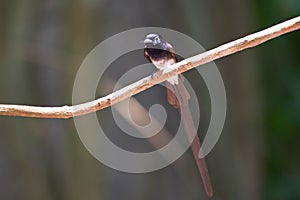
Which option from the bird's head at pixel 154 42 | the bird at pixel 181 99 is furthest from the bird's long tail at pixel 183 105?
the bird's head at pixel 154 42

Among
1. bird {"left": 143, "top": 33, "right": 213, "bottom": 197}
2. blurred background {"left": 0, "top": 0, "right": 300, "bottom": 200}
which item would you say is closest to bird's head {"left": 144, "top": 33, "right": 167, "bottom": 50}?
bird {"left": 143, "top": 33, "right": 213, "bottom": 197}

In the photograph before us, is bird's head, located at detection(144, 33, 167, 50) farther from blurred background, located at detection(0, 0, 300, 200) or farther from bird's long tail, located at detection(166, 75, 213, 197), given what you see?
blurred background, located at detection(0, 0, 300, 200)

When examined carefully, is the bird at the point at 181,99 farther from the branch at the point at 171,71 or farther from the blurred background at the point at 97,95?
the blurred background at the point at 97,95

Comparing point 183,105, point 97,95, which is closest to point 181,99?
point 183,105

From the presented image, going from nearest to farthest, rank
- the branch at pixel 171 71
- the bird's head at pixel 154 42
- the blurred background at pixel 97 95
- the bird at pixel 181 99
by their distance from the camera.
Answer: the branch at pixel 171 71, the bird at pixel 181 99, the bird's head at pixel 154 42, the blurred background at pixel 97 95

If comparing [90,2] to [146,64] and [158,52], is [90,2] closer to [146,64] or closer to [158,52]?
[146,64]
